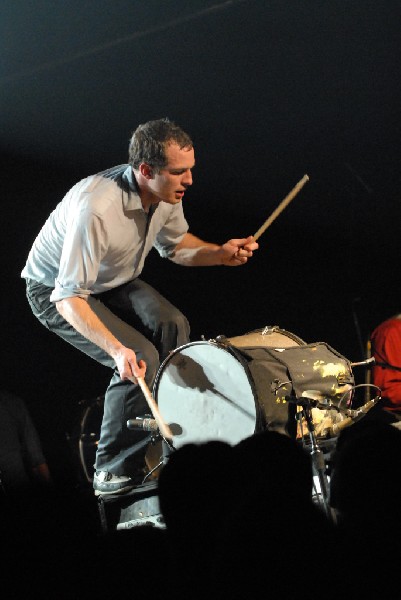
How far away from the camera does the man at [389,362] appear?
5.64m

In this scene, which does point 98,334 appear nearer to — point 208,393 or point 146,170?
point 208,393

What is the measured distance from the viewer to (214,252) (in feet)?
14.9

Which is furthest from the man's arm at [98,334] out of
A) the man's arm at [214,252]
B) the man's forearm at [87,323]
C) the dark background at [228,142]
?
the dark background at [228,142]

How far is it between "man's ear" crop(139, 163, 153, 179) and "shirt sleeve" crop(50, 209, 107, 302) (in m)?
0.37

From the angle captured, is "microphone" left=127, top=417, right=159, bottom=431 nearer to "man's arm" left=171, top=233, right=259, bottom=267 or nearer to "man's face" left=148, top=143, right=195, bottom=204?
"man's arm" left=171, top=233, right=259, bottom=267

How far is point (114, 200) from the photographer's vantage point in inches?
161

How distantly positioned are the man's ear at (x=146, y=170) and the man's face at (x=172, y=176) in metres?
0.02

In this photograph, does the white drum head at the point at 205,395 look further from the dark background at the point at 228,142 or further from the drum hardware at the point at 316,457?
the dark background at the point at 228,142

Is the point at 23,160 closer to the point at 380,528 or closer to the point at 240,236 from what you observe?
the point at 240,236

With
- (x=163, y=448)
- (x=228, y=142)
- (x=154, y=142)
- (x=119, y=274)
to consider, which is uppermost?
(x=228, y=142)

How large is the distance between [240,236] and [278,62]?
1552mm

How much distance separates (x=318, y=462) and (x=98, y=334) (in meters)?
1.22

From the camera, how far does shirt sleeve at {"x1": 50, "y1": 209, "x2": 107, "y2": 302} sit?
3.93 metres

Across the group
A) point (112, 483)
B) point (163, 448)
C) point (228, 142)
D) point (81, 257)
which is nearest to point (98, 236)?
point (81, 257)
